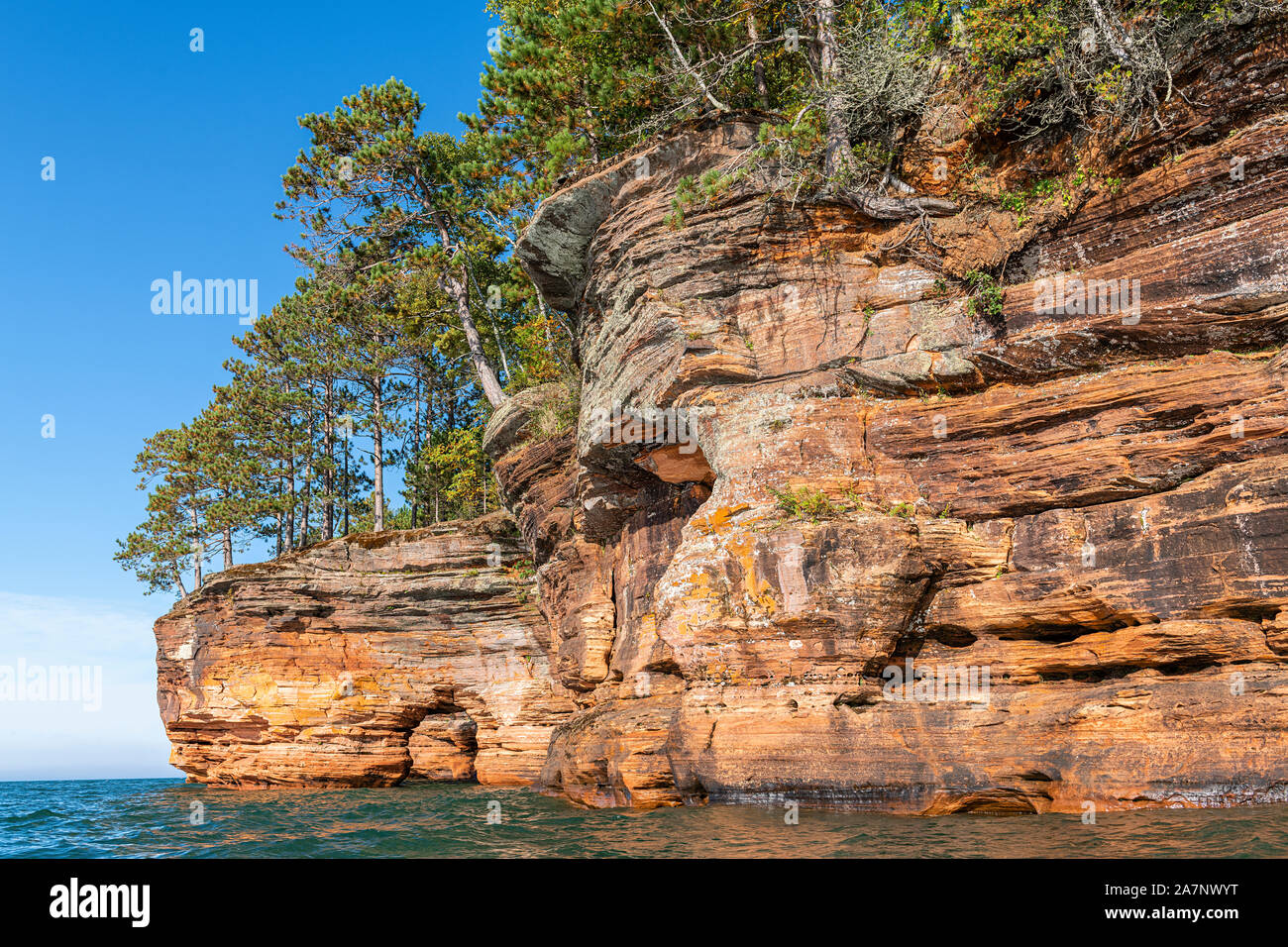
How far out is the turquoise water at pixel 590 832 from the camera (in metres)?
8.41

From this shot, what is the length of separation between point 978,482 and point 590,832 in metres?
8.19

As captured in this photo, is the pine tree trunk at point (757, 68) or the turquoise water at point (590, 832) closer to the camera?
the turquoise water at point (590, 832)

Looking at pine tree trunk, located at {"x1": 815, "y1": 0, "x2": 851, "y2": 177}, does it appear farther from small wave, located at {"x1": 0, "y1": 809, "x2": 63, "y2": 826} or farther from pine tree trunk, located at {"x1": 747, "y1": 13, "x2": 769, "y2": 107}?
small wave, located at {"x1": 0, "y1": 809, "x2": 63, "y2": 826}

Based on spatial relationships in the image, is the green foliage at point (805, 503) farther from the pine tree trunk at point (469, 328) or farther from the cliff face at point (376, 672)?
the pine tree trunk at point (469, 328)

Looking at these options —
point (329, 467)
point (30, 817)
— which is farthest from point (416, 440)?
point (30, 817)

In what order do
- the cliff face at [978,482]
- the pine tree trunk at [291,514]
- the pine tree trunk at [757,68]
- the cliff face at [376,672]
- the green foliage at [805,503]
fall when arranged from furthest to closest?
the pine tree trunk at [291,514] < the cliff face at [376,672] < the pine tree trunk at [757,68] < the green foliage at [805,503] < the cliff face at [978,482]

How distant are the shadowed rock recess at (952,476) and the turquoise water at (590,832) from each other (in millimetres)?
834

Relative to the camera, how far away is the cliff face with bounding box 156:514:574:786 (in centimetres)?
2412

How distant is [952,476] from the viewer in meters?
13.7

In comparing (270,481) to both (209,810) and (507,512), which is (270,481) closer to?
(507,512)

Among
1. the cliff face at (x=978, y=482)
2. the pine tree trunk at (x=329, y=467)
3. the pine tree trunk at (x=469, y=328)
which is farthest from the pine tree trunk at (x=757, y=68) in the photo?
the pine tree trunk at (x=329, y=467)
